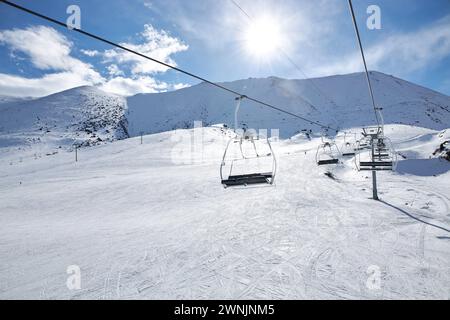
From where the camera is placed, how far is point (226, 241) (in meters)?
8.71

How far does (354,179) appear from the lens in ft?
72.2

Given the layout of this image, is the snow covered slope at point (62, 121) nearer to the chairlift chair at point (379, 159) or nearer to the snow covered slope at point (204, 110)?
the snow covered slope at point (204, 110)

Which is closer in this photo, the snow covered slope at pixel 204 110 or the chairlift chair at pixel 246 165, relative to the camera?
the chairlift chair at pixel 246 165

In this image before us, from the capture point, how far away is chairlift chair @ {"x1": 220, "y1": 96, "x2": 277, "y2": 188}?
29.6ft

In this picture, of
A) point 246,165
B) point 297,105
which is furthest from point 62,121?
point 297,105

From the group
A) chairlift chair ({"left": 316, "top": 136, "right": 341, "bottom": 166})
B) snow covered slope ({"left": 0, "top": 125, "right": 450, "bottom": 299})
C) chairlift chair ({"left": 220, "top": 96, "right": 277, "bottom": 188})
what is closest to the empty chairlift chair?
snow covered slope ({"left": 0, "top": 125, "right": 450, "bottom": 299})

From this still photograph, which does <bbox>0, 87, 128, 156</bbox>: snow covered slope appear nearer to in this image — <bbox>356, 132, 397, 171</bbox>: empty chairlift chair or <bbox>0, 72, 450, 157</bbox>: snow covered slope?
<bbox>0, 72, 450, 157</bbox>: snow covered slope

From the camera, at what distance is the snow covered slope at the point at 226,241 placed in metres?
5.99

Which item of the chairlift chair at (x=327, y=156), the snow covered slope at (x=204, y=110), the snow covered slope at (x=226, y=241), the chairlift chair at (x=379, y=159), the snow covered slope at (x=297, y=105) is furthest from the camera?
the snow covered slope at (x=297, y=105)

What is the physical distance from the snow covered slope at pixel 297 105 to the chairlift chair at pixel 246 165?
33.6 metres

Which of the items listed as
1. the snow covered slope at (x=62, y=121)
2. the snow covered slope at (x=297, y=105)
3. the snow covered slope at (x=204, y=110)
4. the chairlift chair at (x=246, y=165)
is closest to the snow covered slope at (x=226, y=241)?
the chairlift chair at (x=246, y=165)

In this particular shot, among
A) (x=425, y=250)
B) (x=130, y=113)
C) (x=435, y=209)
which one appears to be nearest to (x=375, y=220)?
(x=425, y=250)

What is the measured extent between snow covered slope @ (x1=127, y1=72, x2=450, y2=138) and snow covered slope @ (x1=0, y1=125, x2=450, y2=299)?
5397cm

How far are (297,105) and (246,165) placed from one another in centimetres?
7861
